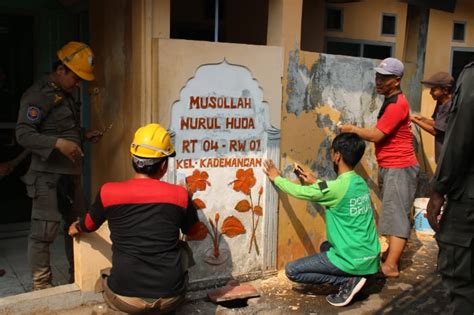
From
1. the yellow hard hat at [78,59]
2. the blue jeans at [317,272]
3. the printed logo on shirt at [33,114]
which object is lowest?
the blue jeans at [317,272]

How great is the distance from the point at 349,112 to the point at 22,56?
338 centimetres

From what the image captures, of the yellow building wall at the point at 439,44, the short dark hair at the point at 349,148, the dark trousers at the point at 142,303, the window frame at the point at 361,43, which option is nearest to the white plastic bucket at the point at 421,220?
the yellow building wall at the point at 439,44

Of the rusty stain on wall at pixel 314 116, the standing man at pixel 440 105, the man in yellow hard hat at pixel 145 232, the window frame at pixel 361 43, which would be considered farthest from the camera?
the window frame at pixel 361 43

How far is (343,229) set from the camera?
377 cm

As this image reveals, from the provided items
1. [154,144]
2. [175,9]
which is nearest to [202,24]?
[175,9]

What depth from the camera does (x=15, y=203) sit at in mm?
5297

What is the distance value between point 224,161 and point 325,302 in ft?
4.43

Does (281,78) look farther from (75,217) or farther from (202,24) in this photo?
(202,24)

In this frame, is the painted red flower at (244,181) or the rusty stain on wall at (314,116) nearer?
the painted red flower at (244,181)

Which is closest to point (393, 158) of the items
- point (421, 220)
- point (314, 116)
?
point (314, 116)

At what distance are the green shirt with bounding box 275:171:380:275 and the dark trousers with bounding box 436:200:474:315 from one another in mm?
1120

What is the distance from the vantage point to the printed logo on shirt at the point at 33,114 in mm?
3439

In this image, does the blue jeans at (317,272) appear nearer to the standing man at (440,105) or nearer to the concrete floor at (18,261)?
the concrete floor at (18,261)

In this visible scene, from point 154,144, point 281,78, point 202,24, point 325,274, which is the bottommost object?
point 325,274
